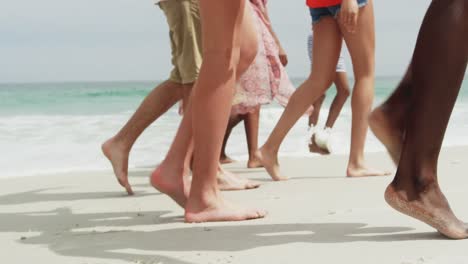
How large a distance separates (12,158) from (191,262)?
461cm

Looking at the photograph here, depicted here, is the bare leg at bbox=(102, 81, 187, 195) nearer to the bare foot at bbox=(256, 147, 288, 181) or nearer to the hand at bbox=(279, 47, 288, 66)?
the bare foot at bbox=(256, 147, 288, 181)

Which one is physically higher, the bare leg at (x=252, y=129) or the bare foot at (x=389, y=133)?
the bare foot at (x=389, y=133)

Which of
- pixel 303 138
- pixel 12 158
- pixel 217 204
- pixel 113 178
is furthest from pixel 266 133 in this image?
pixel 217 204

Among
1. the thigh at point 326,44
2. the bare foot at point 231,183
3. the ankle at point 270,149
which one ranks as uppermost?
the thigh at point 326,44

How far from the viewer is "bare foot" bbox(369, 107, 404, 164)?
2.45m

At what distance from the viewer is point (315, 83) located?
437 centimetres

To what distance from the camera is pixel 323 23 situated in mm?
4281

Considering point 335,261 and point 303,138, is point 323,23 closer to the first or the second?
point 335,261

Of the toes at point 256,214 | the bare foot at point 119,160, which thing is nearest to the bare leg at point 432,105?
the toes at point 256,214

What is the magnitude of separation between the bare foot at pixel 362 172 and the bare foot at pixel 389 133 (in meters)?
1.86

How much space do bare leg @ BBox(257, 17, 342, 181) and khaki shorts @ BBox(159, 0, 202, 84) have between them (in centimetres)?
79

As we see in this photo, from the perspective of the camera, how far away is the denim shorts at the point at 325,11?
163 inches

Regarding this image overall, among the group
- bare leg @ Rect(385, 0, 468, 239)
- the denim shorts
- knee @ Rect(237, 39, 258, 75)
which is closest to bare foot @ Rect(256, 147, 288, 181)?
the denim shorts

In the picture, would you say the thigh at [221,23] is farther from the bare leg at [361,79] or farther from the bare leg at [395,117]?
the bare leg at [361,79]
